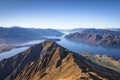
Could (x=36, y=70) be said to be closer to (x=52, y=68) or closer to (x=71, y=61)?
(x=52, y=68)

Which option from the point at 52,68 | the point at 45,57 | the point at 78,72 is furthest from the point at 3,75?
the point at 78,72

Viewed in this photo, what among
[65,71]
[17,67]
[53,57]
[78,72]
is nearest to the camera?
[78,72]

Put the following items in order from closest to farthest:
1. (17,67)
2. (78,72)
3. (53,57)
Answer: (78,72)
(53,57)
(17,67)

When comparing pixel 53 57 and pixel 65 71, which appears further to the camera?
pixel 53 57

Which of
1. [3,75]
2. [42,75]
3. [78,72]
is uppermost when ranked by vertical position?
[78,72]

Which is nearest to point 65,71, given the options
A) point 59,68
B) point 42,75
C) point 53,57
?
point 59,68

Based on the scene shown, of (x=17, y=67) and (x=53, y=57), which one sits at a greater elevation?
(x=53, y=57)

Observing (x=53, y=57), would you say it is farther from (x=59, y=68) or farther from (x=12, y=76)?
(x=12, y=76)

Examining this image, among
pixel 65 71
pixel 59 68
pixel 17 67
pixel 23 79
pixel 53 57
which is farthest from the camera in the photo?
pixel 17 67

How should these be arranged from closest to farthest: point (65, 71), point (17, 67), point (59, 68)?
point (65, 71)
point (59, 68)
point (17, 67)
